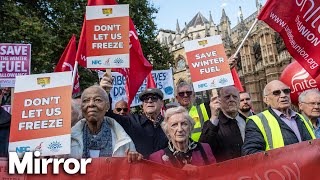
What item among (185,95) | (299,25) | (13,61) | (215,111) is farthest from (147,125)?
(13,61)

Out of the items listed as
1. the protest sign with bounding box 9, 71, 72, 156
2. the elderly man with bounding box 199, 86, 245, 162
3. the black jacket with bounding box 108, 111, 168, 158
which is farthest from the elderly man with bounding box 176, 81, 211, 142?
the protest sign with bounding box 9, 71, 72, 156

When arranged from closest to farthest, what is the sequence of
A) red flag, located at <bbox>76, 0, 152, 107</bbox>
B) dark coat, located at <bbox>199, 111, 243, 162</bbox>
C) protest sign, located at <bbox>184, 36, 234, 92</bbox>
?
dark coat, located at <bbox>199, 111, 243, 162</bbox>, protest sign, located at <bbox>184, 36, 234, 92</bbox>, red flag, located at <bbox>76, 0, 152, 107</bbox>

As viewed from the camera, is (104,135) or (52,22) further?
(52,22)

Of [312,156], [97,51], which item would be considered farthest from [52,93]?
[312,156]

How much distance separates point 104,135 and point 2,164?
2.54ft

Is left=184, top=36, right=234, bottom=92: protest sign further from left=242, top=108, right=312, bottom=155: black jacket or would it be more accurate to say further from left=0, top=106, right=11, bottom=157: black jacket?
left=0, top=106, right=11, bottom=157: black jacket

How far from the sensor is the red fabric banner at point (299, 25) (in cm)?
441

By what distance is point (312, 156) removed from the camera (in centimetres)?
289

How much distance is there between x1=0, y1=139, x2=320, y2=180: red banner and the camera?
278cm

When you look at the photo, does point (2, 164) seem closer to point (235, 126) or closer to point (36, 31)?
point (235, 126)

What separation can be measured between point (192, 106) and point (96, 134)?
81.2 inches

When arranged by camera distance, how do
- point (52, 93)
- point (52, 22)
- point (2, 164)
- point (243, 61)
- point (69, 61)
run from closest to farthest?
point (2, 164) → point (52, 93) → point (69, 61) → point (52, 22) → point (243, 61)

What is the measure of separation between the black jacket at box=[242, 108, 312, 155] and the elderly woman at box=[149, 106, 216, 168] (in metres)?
0.30

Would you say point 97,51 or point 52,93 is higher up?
point 97,51
